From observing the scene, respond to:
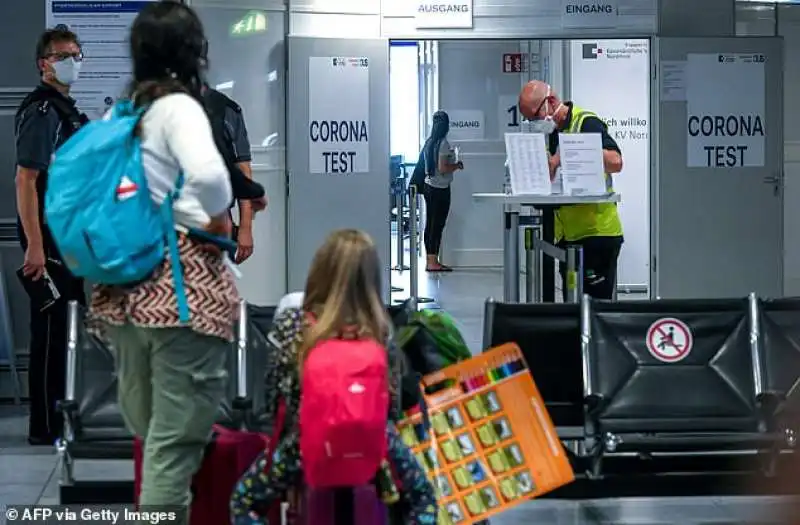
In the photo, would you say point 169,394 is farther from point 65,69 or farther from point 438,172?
point 438,172

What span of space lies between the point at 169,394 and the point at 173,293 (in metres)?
0.22

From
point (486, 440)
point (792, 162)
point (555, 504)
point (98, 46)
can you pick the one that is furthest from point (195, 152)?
point (792, 162)

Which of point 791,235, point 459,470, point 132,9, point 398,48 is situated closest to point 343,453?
point 459,470

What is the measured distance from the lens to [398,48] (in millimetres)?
17766

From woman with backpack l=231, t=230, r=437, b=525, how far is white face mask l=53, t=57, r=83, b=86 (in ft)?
8.70

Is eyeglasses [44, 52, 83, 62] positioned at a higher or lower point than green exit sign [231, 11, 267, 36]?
lower

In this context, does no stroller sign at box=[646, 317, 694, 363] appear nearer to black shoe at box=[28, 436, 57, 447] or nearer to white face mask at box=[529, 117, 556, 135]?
white face mask at box=[529, 117, 556, 135]

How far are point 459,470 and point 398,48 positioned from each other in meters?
14.3

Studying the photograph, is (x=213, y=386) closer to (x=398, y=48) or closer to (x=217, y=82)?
(x=217, y=82)

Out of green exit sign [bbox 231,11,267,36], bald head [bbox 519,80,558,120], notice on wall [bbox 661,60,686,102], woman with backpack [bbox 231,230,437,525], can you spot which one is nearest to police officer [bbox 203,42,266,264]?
bald head [bbox 519,80,558,120]

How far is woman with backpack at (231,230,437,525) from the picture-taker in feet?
9.92

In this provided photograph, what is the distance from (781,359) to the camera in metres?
4.48

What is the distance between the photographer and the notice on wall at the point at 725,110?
30.4ft

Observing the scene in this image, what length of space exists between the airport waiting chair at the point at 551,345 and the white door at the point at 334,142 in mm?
4778
